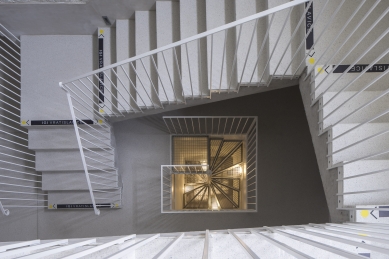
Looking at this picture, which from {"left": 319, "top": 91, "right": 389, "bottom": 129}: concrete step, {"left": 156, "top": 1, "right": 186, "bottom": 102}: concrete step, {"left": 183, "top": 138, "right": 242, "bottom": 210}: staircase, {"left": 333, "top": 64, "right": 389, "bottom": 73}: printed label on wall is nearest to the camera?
{"left": 319, "top": 91, "right": 389, "bottom": 129}: concrete step

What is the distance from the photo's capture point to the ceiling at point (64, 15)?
8.54ft

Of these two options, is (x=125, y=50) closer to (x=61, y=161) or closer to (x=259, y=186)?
(x=61, y=161)

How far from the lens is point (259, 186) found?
3.55 m

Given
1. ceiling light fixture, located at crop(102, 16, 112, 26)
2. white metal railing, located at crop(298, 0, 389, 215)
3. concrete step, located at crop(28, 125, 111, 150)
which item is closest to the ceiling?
ceiling light fixture, located at crop(102, 16, 112, 26)

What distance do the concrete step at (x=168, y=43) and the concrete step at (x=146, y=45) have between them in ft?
0.45

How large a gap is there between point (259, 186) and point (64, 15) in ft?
9.25

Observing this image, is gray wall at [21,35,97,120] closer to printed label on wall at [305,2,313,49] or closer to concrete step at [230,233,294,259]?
printed label on wall at [305,2,313,49]

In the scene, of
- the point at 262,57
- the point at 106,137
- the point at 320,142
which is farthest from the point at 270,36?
the point at 106,137

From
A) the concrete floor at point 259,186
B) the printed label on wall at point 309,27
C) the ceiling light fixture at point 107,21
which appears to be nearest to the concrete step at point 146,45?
the ceiling light fixture at point 107,21

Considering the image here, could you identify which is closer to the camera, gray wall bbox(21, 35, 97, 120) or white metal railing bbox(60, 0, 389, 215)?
white metal railing bbox(60, 0, 389, 215)

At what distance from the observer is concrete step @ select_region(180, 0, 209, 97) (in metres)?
2.38

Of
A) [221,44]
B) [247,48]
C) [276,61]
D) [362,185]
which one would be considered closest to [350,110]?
[362,185]

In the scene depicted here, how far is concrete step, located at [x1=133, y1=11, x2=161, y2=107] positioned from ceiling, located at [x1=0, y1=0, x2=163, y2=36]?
0.30 feet

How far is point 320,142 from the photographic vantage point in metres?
1.94
